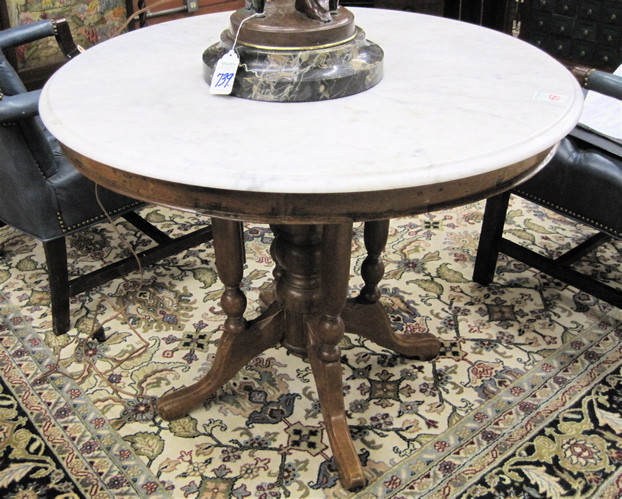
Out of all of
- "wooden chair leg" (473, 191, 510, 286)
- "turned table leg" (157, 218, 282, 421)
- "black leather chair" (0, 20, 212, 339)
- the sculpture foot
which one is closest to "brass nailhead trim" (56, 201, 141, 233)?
"black leather chair" (0, 20, 212, 339)

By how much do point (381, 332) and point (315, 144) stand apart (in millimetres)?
749

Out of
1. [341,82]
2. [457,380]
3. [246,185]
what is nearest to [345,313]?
[457,380]

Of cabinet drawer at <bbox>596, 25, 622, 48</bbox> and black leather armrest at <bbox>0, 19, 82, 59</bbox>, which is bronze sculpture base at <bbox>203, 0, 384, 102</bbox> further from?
cabinet drawer at <bbox>596, 25, 622, 48</bbox>

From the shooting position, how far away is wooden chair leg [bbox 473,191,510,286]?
1.75 m

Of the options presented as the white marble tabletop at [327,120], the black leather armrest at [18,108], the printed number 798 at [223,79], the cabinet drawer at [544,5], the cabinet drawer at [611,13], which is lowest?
the cabinet drawer at [544,5]

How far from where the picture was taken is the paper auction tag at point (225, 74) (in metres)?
1.05

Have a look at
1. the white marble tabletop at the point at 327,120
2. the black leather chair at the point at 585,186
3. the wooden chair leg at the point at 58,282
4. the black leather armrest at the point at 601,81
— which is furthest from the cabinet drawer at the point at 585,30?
the wooden chair leg at the point at 58,282

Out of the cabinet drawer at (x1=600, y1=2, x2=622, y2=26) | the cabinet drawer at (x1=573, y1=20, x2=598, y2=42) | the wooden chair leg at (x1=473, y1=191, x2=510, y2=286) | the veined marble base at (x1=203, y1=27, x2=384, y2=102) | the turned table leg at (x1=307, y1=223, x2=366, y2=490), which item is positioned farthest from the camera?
the cabinet drawer at (x1=573, y1=20, x2=598, y2=42)

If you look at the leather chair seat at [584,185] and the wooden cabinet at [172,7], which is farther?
the wooden cabinet at [172,7]

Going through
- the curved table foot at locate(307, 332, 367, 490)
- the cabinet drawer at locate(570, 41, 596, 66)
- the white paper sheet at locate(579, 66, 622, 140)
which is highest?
the white paper sheet at locate(579, 66, 622, 140)

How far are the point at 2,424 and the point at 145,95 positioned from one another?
0.86 m

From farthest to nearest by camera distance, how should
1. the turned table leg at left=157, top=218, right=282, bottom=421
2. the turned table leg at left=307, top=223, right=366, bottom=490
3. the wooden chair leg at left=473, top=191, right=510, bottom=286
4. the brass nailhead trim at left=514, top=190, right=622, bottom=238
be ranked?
the wooden chair leg at left=473, top=191, right=510, bottom=286
the brass nailhead trim at left=514, top=190, right=622, bottom=238
the turned table leg at left=157, top=218, right=282, bottom=421
the turned table leg at left=307, top=223, right=366, bottom=490

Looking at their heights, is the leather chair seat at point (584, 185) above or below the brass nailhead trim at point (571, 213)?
Result: above

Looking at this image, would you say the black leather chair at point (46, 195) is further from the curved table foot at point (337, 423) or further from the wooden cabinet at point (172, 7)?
the wooden cabinet at point (172, 7)
